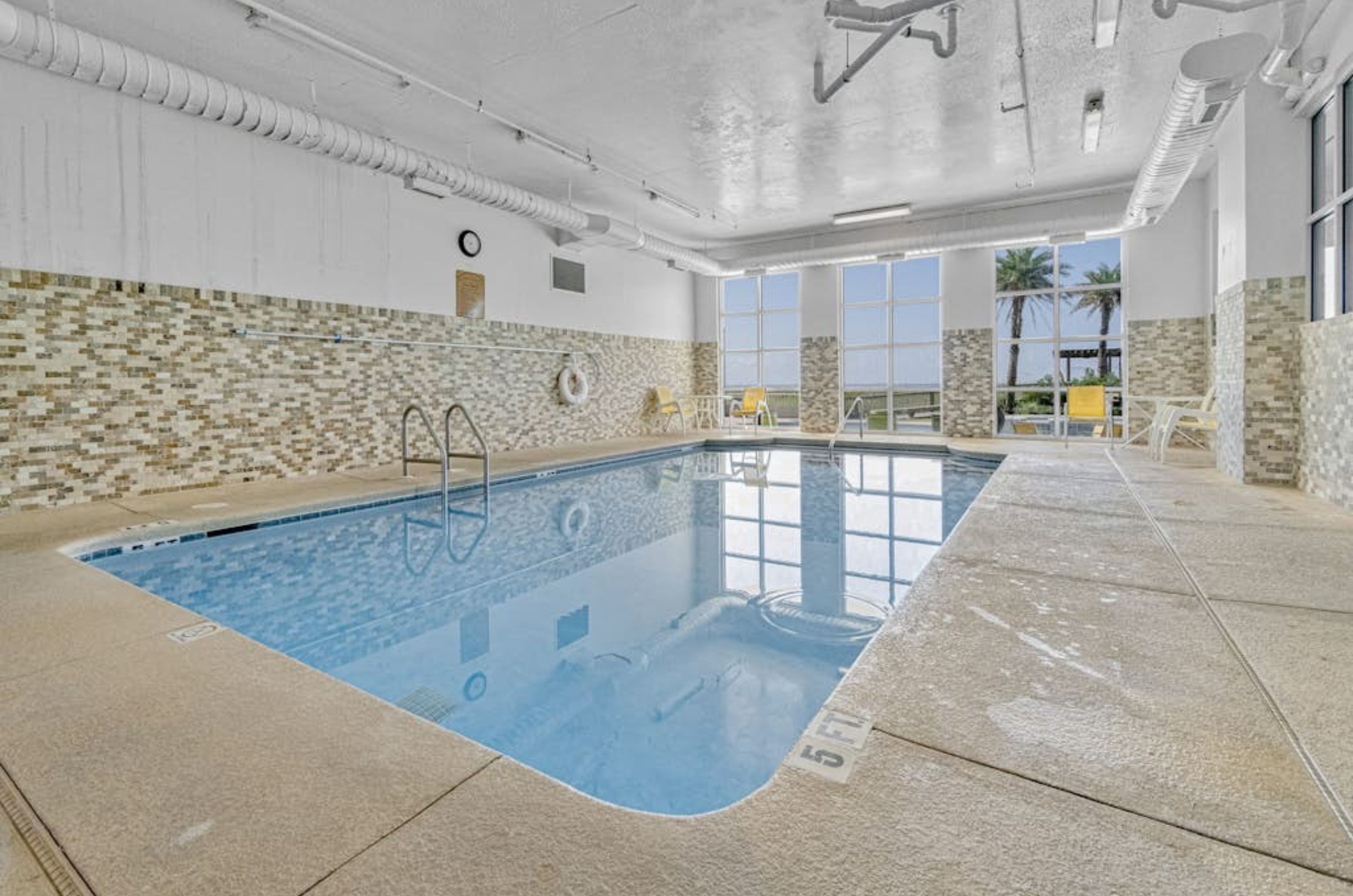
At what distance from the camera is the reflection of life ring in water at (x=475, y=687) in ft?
7.23

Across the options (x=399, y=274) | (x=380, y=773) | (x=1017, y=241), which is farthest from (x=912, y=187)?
(x=380, y=773)

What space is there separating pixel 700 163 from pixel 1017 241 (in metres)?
4.28

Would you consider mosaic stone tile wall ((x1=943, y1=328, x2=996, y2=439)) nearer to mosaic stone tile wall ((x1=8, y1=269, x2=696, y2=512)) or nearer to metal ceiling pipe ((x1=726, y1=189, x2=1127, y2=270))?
metal ceiling pipe ((x1=726, y1=189, x2=1127, y2=270))

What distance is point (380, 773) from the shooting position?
4.09 ft

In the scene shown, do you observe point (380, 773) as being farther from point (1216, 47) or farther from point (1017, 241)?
point (1017, 241)

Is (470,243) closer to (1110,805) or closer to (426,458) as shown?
(426,458)

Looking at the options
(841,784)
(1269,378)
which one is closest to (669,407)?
(1269,378)

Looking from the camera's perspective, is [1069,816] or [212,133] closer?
[1069,816]

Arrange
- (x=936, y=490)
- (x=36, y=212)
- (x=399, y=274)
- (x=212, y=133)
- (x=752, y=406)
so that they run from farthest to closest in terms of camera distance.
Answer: (x=752, y=406)
(x=399, y=274)
(x=936, y=490)
(x=212, y=133)
(x=36, y=212)

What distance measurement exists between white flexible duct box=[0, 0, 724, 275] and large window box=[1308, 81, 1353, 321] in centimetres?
610

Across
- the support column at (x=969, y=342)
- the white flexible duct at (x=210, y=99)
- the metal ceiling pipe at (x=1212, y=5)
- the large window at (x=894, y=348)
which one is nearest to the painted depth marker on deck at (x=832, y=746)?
the metal ceiling pipe at (x=1212, y=5)

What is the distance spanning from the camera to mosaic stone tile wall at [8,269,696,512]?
418cm

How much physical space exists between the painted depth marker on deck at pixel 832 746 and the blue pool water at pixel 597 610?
426mm

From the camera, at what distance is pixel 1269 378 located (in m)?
4.50
